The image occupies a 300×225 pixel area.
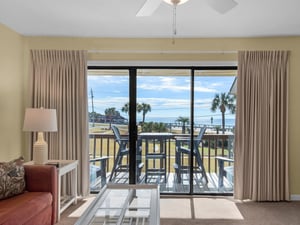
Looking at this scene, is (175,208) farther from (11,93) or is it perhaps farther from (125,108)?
(11,93)

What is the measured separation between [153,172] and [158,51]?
6.22 ft

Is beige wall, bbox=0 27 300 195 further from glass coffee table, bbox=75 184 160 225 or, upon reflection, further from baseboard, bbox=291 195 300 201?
glass coffee table, bbox=75 184 160 225

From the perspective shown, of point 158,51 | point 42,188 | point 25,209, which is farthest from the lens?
point 158,51

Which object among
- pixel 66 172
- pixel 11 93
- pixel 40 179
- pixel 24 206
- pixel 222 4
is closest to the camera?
pixel 222 4

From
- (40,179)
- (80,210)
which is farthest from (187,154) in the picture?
Result: (40,179)

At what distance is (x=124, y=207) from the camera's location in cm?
285

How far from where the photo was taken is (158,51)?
15.1 ft

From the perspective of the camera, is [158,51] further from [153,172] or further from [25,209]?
[25,209]

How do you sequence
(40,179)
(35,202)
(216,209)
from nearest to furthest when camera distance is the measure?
(35,202), (40,179), (216,209)

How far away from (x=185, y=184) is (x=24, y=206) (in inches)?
105

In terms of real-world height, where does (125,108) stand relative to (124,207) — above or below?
above

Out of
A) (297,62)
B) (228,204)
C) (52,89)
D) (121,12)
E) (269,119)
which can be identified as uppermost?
(121,12)

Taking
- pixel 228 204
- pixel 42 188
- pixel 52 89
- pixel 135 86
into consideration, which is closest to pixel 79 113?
pixel 52 89

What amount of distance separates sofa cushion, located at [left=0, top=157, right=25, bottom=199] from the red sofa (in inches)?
2.3
